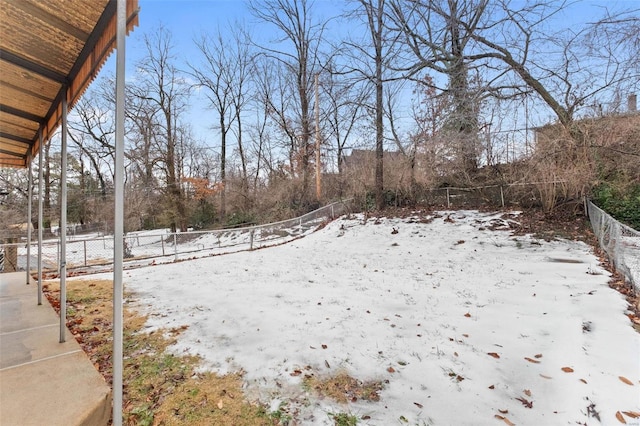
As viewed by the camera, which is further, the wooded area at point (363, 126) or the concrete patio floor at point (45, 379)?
the wooded area at point (363, 126)

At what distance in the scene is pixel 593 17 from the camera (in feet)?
20.7

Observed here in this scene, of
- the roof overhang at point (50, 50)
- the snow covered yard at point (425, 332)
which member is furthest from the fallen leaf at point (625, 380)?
the roof overhang at point (50, 50)

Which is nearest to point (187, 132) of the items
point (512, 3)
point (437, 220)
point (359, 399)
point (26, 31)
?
point (437, 220)

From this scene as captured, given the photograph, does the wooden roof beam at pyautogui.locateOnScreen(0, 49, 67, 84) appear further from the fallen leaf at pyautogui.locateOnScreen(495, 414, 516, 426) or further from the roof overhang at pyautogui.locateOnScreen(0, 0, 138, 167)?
the fallen leaf at pyautogui.locateOnScreen(495, 414, 516, 426)

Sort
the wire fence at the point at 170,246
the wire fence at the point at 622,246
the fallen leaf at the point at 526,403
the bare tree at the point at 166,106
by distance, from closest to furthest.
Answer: the fallen leaf at the point at 526,403 → the wire fence at the point at 622,246 → the wire fence at the point at 170,246 → the bare tree at the point at 166,106

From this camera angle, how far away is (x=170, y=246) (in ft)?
41.8

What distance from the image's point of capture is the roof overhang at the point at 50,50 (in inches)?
71.4

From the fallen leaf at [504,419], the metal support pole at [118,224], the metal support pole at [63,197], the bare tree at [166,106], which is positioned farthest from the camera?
the bare tree at [166,106]

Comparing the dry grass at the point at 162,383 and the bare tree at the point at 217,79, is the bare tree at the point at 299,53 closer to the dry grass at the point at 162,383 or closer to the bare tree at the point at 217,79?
the bare tree at the point at 217,79

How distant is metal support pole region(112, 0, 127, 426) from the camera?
170 cm

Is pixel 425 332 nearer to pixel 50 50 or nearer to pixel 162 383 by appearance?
pixel 162 383

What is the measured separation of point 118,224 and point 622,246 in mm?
6752

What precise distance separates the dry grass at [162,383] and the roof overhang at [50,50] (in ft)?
7.96

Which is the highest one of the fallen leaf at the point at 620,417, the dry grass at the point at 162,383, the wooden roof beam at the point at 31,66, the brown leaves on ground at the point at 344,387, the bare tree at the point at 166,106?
the bare tree at the point at 166,106
